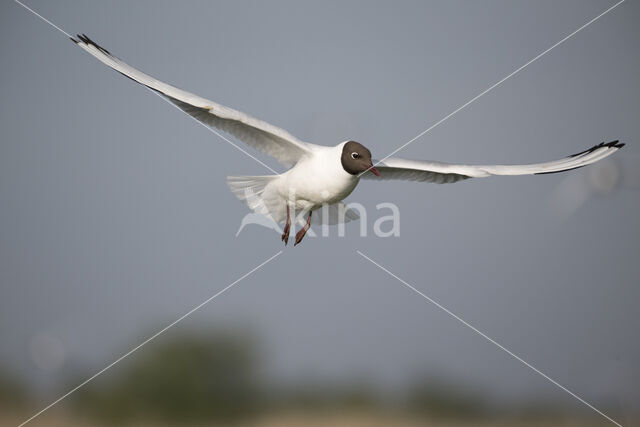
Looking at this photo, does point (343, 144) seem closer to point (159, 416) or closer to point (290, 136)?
point (290, 136)

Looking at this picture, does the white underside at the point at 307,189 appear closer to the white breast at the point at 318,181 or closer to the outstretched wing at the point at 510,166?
the white breast at the point at 318,181

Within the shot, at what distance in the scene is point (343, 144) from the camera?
19.5 feet

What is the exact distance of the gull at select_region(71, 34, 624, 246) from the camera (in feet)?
18.9

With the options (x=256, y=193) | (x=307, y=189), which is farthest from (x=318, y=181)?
(x=256, y=193)

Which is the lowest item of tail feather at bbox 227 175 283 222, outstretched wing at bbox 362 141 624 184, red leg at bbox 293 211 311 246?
red leg at bbox 293 211 311 246

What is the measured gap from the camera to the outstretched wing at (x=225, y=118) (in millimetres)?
5688

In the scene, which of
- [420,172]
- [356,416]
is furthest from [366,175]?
[356,416]

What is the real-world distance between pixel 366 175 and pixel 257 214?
1.03 meters

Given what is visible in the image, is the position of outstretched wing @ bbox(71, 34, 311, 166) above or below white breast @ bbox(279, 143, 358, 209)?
above

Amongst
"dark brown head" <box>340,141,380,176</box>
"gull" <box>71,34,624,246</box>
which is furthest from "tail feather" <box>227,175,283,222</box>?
"dark brown head" <box>340,141,380,176</box>

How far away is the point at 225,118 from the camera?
19.3ft

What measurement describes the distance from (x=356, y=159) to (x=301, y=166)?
0.62m

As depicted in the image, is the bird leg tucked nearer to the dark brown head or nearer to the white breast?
the white breast

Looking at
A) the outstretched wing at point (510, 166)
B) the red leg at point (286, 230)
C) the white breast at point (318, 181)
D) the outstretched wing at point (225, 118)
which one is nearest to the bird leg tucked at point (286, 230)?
the red leg at point (286, 230)
